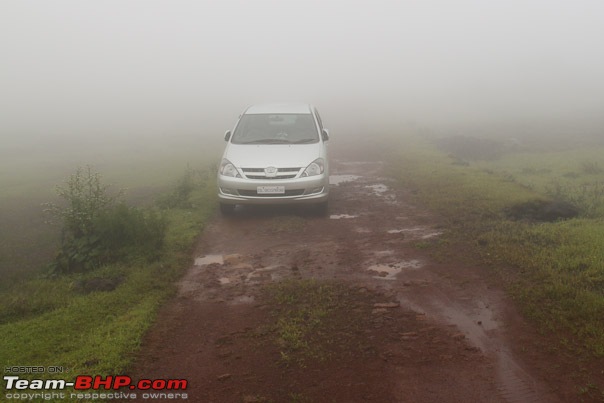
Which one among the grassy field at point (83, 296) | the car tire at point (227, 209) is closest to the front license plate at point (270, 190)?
the car tire at point (227, 209)

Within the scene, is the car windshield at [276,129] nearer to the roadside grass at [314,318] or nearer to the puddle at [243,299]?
the roadside grass at [314,318]

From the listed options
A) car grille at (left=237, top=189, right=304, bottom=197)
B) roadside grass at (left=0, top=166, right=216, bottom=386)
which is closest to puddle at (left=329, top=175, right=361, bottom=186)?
car grille at (left=237, top=189, right=304, bottom=197)

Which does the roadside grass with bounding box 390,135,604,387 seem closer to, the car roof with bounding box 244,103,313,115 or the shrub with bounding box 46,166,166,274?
the car roof with bounding box 244,103,313,115

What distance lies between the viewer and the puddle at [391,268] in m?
6.76

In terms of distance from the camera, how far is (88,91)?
232 ft

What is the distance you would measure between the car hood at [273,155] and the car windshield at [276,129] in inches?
9.4

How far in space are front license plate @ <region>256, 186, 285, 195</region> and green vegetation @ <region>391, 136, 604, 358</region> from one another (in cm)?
301

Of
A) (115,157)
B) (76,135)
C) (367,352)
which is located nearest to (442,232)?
(367,352)

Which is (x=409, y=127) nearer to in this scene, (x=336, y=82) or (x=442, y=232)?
(x=442, y=232)

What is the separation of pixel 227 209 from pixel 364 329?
5.63m

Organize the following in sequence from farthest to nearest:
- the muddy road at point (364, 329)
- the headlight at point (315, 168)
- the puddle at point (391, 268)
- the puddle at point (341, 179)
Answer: the puddle at point (341, 179)
the headlight at point (315, 168)
the puddle at point (391, 268)
the muddy road at point (364, 329)

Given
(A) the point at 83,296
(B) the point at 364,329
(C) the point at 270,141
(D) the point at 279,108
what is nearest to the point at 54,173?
(D) the point at 279,108

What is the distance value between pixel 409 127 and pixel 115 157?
15460 millimetres

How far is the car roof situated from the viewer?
11.5 metres
